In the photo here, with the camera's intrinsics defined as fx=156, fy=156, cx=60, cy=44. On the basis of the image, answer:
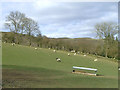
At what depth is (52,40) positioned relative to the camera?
58.1 meters

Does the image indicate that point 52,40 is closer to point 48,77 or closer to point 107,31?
point 107,31

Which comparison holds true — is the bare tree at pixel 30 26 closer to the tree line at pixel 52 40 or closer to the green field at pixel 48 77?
the tree line at pixel 52 40

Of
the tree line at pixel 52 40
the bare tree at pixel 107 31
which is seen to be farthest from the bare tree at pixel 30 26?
the bare tree at pixel 107 31

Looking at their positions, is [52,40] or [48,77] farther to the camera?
[52,40]

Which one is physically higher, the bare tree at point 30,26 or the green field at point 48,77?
the bare tree at point 30,26

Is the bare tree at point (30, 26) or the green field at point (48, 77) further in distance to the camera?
the bare tree at point (30, 26)

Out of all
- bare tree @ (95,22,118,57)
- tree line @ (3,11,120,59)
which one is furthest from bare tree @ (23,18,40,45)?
bare tree @ (95,22,118,57)

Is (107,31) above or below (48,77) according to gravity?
above

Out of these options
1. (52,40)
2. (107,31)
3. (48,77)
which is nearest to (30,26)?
(52,40)

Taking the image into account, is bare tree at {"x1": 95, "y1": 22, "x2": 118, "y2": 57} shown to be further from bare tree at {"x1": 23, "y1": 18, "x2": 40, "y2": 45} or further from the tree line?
bare tree at {"x1": 23, "y1": 18, "x2": 40, "y2": 45}

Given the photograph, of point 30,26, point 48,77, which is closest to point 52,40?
point 30,26

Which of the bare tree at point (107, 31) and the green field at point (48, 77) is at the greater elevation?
the bare tree at point (107, 31)

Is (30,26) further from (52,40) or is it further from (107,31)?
(107,31)

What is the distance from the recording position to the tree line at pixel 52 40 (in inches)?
2114
